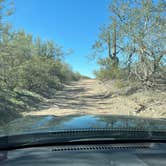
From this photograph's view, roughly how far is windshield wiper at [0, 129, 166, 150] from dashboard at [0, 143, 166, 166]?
2.0 inches

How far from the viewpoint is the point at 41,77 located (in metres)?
32.1

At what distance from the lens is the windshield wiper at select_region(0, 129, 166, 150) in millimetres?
3138

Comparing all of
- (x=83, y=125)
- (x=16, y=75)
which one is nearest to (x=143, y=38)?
(x=16, y=75)

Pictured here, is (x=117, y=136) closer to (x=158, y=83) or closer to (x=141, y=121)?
(x=141, y=121)

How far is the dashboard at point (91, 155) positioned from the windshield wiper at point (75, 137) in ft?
0.16

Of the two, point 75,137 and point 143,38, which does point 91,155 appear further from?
point 143,38

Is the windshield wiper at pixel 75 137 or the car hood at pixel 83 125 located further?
the car hood at pixel 83 125

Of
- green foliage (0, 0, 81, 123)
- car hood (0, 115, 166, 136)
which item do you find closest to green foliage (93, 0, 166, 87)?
green foliage (0, 0, 81, 123)

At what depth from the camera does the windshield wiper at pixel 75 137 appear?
3138 millimetres

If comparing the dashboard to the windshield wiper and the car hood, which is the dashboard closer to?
the windshield wiper

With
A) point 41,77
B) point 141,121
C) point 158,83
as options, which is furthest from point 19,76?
point 141,121

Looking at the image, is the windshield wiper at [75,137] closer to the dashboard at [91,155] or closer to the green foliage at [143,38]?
the dashboard at [91,155]

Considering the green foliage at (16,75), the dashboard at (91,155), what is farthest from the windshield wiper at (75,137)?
the green foliage at (16,75)

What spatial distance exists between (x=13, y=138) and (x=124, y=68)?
25803 millimetres
